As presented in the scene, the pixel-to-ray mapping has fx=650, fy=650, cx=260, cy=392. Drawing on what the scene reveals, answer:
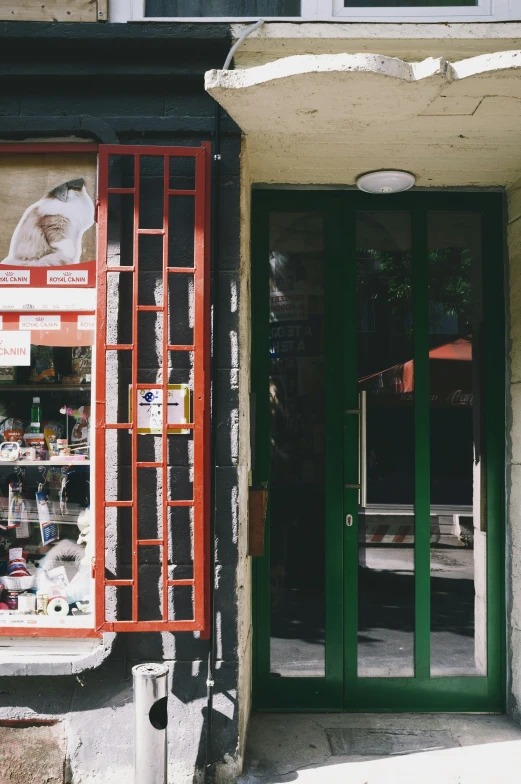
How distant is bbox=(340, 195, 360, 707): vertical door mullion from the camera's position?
4.07m

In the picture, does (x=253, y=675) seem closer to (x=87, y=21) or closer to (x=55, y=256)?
(x=55, y=256)

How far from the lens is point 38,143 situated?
3533 mm

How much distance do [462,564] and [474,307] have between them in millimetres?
1650

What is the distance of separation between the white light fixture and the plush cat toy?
64.2 inches

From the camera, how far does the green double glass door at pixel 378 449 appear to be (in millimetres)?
4074

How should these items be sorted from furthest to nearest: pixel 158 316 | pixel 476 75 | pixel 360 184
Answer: pixel 360 184 < pixel 158 316 < pixel 476 75

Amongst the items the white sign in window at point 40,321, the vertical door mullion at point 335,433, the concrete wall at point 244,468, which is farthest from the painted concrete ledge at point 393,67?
the white sign in window at point 40,321

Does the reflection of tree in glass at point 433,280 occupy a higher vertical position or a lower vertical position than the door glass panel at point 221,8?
lower

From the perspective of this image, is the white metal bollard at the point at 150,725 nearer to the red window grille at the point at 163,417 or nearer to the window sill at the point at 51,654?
the red window grille at the point at 163,417

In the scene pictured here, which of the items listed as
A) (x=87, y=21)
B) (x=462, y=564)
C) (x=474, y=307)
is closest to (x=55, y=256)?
(x=87, y=21)

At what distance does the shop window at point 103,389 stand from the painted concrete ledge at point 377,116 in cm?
48

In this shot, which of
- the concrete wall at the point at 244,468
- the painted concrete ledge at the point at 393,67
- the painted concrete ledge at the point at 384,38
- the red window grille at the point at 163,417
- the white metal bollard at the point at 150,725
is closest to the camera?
the painted concrete ledge at the point at 393,67

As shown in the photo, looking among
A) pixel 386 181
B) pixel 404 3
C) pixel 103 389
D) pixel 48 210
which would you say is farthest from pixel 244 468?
pixel 404 3

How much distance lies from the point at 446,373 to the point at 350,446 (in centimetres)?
78
